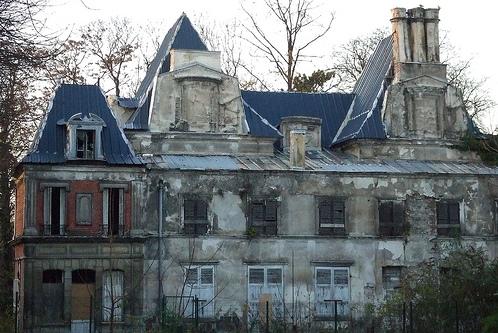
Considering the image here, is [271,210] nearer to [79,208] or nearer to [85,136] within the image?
[79,208]

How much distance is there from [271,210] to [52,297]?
8.22 m

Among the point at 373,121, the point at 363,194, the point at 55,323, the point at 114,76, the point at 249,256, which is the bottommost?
the point at 55,323

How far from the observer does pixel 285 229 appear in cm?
3534

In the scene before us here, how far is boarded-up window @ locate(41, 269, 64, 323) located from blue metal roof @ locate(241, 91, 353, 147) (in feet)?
35.6

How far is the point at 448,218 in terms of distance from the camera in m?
36.8

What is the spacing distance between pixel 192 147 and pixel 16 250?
24.0 ft

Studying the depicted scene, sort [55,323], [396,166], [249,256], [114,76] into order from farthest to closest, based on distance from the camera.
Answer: [114,76], [396,166], [249,256], [55,323]

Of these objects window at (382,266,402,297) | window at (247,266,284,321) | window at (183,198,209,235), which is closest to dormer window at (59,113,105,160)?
window at (183,198,209,235)

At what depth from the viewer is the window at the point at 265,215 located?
35250 mm

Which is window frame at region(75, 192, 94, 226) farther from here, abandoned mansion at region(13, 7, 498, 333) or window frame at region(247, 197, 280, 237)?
window frame at region(247, 197, 280, 237)

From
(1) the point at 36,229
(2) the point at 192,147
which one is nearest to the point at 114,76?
(2) the point at 192,147

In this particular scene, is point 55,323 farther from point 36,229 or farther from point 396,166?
point 396,166

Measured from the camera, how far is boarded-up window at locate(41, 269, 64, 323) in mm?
32781

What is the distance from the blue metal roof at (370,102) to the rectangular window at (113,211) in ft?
30.7
